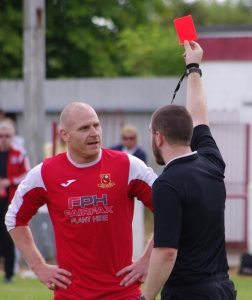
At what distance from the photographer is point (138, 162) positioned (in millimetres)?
6531

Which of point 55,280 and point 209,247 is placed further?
point 55,280

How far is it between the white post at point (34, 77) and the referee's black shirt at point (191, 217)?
10.3 metres

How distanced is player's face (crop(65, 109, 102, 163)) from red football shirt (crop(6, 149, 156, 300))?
0.07 metres

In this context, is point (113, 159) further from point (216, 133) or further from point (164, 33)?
point (164, 33)

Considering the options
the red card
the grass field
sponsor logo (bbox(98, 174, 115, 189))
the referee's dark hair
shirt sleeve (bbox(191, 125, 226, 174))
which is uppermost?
the red card

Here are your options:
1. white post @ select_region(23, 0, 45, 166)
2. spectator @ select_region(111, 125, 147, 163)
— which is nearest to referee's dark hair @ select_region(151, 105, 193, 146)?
spectator @ select_region(111, 125, 147, 163)

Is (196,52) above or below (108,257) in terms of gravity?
above

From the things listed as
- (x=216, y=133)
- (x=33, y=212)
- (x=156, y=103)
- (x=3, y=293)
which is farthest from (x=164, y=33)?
(x=33, y=212)

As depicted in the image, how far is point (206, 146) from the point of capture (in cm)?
596

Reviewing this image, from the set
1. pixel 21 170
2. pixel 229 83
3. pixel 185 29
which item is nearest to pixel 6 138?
pixel 21 170

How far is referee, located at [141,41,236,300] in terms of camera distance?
542cm

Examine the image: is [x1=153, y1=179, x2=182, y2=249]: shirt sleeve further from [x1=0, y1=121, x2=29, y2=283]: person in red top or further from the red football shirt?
[x1=0, y1=121, x2=29, y2=283]: person in red top

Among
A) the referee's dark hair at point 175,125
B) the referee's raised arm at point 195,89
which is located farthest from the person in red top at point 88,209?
the referee's dark hair at point 175,125

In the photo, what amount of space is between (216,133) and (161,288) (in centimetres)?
1170
